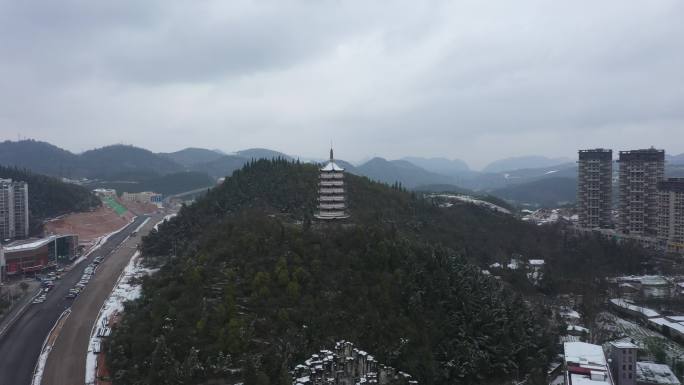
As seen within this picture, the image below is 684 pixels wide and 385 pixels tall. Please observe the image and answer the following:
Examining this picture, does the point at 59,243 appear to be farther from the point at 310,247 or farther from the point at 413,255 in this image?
the point at 413,255

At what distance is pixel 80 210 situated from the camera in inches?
2379

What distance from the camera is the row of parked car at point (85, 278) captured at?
31.4 metres

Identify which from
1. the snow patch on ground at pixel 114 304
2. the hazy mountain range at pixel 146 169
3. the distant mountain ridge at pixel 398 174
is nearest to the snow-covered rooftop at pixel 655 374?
the snow patch on ground at pixel 114 304

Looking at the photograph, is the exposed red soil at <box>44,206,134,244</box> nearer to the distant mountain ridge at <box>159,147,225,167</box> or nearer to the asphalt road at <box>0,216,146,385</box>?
the asphalt road at <box>0,216,146,385</box>

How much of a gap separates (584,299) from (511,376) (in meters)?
12.4

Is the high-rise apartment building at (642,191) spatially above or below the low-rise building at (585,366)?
above

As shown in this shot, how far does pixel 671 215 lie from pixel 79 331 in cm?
4566

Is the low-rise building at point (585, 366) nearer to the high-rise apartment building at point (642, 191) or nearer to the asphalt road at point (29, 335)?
the asphalt road at point (29, 335)

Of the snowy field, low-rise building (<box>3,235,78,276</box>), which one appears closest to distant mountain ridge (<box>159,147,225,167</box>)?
low-rise building (<box>3,235,78,276</box>)

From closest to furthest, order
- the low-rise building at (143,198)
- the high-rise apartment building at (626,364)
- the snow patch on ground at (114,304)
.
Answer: the high-rise apartment building at (626,364) → the snow patch on ground at (114,304) → the low-rise building at (143,198)

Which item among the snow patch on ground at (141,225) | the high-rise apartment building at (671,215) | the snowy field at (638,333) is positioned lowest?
the snowy field at (638,333)

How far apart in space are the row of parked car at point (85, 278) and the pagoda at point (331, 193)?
55.4ft

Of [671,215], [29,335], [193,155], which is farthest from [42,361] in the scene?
[193,155]

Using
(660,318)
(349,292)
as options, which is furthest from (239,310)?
(660,318)
